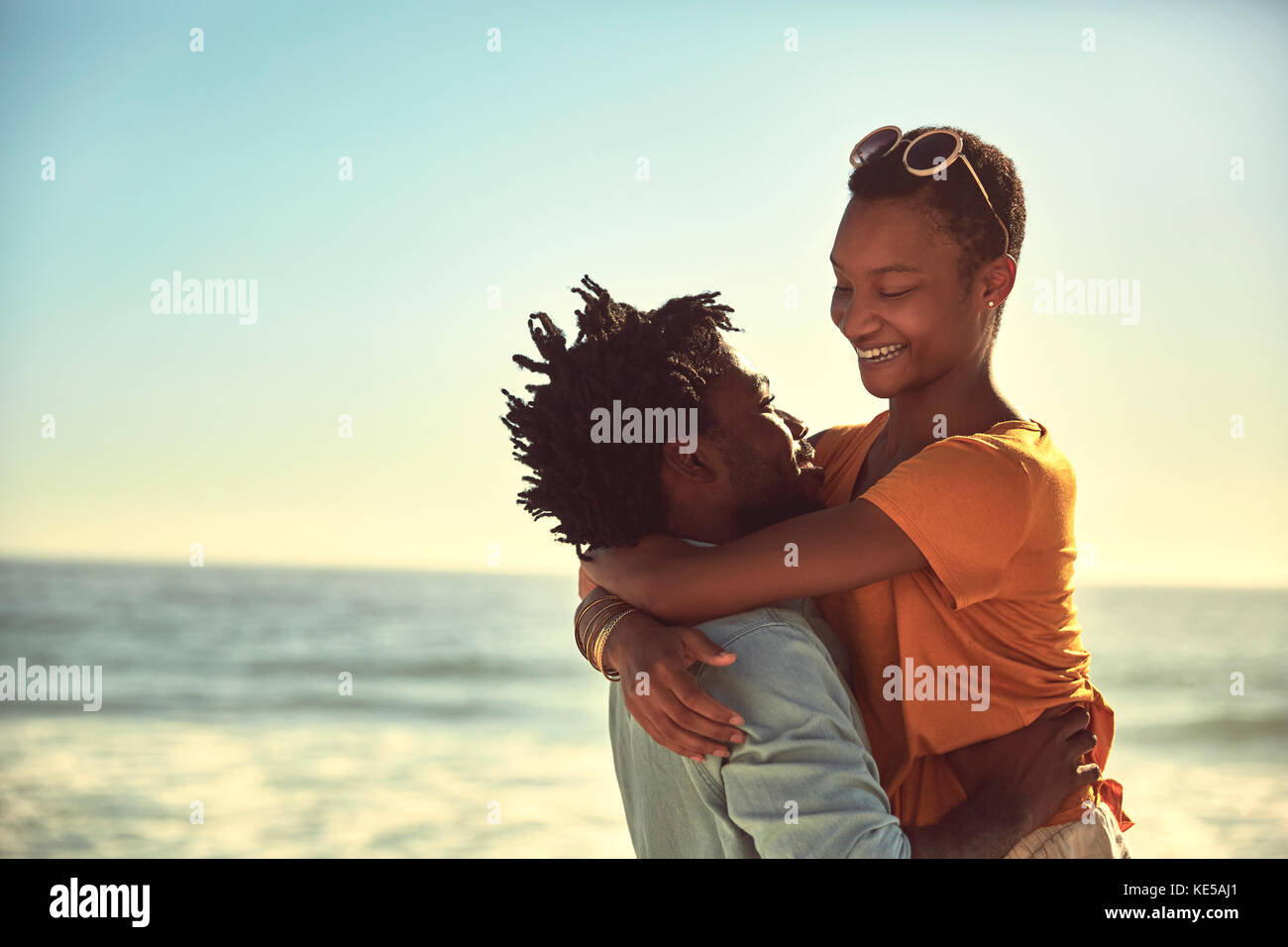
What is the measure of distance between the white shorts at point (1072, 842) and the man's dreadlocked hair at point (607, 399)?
35.2 inches

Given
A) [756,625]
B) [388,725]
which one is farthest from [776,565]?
[388,725]

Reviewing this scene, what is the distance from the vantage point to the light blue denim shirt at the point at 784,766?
173 cm

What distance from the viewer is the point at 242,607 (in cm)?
2258

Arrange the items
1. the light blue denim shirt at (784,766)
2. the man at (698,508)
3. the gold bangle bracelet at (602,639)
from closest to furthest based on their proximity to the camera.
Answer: the light blue denim shirt at (784,766)
the man at (698,508)
the gold bangle bracelet at (602,639)

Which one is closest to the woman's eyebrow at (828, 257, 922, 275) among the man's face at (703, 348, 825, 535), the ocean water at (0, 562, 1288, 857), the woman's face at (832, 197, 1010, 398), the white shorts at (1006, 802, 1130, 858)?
the woman's face at (832, 197, 1010, 398)

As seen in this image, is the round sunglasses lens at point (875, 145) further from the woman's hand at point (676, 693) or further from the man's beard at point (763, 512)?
the woman's hand at point (676, 693)

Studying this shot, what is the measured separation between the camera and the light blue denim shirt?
1.73 m

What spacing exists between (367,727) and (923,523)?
14126 millimetres

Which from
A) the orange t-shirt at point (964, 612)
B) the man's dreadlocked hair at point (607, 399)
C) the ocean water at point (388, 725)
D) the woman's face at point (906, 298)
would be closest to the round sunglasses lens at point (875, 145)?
the woman's face at point (906, 298)

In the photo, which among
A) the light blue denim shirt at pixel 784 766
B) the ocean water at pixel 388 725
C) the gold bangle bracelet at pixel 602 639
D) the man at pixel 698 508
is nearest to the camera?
the light blue denim shirt at pixel 784 766

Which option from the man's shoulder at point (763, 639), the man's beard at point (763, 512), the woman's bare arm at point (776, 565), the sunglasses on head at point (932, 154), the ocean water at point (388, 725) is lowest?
the ocean water at point (388, 725)
